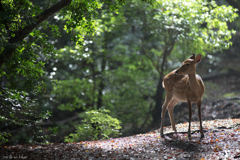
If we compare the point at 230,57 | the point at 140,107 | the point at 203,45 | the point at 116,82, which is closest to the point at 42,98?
the point at 116,82

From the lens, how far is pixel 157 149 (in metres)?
5.91

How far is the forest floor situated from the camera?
5.29 m

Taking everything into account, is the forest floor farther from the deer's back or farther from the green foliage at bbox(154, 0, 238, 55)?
the green foliage at bbox(154, 0, 238, 55)

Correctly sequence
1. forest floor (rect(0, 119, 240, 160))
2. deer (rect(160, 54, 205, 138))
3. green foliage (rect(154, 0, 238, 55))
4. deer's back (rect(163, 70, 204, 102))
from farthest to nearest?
green foliage (rect(154, 0, 238, 55)), deer's back (rect(163, 70, 204, 102)), deer (rect(160, 54, 205, 138)), forest floor (rect(0, 119, 240, 160))

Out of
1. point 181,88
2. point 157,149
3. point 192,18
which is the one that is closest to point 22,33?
point 157,149

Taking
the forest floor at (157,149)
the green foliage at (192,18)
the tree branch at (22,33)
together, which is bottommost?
the forest floor at (157,149)

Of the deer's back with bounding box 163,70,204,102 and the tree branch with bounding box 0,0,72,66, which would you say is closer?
the tree branch with bounding box 0,0,72,66

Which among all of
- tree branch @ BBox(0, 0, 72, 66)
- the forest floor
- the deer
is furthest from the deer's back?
tree branch @ BBox(0, 0, 72, 66)

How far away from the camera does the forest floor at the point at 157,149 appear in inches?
208

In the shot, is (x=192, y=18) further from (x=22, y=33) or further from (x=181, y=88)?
(x=22, y=33)

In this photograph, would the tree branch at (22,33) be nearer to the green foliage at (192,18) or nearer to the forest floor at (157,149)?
the forest floor at (157,149)

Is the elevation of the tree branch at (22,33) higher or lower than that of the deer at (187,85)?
higher

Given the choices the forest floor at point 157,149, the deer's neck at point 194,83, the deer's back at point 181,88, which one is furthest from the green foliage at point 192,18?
the forest floor at point 157,149

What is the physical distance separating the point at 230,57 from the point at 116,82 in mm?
10056
